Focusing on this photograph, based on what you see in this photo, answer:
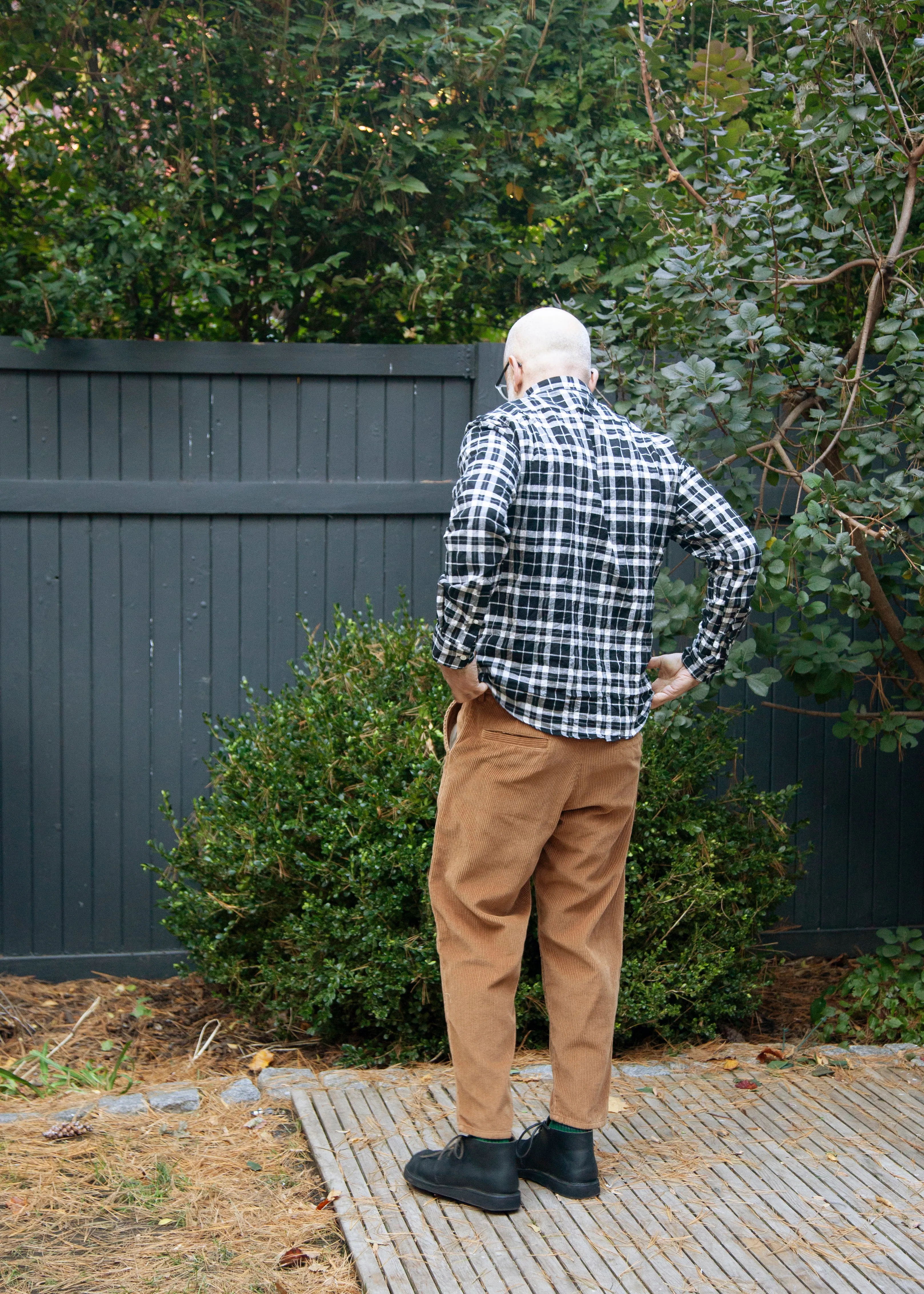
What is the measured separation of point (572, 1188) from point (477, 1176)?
0.22 meters

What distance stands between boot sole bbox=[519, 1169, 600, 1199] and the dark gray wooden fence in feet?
6.49

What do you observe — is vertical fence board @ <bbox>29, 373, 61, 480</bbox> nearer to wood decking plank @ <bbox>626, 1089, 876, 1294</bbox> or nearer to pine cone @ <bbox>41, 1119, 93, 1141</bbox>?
pine cone @ <bbox>41, 1119, 93, 1141</bbox>

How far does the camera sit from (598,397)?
2.77m

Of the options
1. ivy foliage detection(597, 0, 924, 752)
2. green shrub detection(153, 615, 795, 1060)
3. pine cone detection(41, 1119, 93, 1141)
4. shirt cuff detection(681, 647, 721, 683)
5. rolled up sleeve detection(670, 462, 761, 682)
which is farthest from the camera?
green shrub detection(153, 615, 795, 1060)

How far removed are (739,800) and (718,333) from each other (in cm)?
144

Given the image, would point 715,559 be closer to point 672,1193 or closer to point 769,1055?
point 672,1193

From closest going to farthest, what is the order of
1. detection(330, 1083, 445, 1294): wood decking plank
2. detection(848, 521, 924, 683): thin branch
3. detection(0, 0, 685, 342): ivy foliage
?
detection(330, 1083, 445, 1294): wood decking plank, detection(848, 521, 924, 683): thin branch, detection(0, 0, 685, 342): ivy foliage

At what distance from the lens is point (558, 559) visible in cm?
233

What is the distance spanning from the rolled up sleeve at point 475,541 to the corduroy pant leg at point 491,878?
0.18m

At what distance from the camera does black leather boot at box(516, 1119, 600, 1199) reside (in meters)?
2.47

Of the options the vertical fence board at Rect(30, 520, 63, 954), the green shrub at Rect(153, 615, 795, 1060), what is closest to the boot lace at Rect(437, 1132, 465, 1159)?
the green shrub at Rect(153, 615, 795, 1060)

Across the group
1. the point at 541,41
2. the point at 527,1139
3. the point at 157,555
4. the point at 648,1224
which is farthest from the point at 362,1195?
the point at 541,41

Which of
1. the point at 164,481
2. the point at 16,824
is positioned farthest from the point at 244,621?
the point at 16,824

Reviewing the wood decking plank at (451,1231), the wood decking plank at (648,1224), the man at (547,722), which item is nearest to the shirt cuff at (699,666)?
the man at (547,722)
